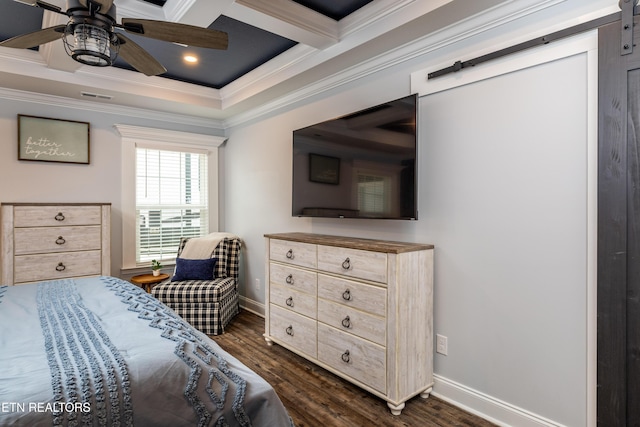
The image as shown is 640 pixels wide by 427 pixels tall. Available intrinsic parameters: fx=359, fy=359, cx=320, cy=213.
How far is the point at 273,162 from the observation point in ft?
12.8

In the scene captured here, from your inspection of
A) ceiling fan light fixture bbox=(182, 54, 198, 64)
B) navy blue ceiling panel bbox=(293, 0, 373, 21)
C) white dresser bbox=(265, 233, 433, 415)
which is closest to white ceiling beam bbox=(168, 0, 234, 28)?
navy blue ceiling panel bbox=(293, 0, 373, 21)

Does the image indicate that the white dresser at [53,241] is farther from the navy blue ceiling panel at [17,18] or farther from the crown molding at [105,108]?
the navy blue ceiling panel at [17,18]

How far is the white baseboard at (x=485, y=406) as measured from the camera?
1958 mm

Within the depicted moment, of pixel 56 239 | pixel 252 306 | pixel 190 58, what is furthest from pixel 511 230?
pixel 56 239

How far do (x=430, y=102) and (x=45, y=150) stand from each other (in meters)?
3.73

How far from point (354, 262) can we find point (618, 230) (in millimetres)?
1387

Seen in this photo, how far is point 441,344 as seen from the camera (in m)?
2.37

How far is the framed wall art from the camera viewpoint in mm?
3531

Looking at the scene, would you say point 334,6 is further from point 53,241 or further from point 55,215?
point 53,241

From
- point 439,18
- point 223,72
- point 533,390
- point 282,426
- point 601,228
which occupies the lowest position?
point 533,390

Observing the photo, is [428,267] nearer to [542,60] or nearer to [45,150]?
[542,60]

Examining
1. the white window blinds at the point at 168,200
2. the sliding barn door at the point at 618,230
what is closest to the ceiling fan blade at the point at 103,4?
the sliding barn door at the point at 618,230

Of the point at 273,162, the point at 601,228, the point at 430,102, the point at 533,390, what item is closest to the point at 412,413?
the point at 533,390

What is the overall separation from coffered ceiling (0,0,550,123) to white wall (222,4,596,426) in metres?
0.26
